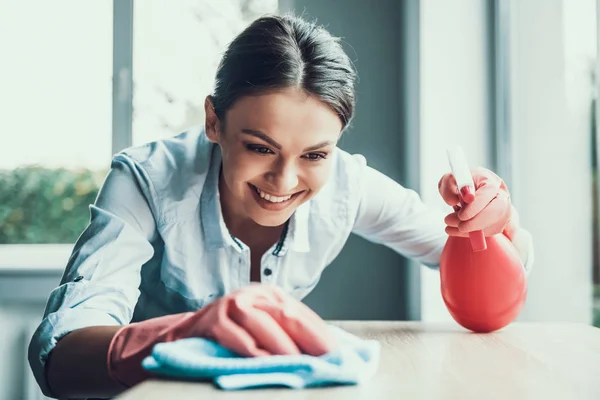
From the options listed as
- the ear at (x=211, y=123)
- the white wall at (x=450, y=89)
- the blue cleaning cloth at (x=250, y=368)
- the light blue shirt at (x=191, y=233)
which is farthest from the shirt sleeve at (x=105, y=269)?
the white wall at (x=450, y=89)

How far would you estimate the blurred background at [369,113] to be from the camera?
1.58 meters

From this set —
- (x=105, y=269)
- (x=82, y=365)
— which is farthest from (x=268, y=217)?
(x=82, y=365)

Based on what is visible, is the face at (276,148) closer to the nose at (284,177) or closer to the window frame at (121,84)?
the nose at (284,177)

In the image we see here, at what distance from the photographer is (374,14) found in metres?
2.10

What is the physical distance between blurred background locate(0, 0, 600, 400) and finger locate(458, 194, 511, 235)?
413 millimetres

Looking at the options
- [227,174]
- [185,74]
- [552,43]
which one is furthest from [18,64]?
[552,43]

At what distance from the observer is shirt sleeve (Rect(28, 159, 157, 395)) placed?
2.94ft

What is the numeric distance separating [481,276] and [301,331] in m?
0.43

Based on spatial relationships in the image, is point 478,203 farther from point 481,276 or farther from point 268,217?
point 268,217

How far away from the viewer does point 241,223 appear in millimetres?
1341

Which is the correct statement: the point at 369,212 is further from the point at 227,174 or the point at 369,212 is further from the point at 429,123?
the point at 429,123

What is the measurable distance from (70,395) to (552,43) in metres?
1.33

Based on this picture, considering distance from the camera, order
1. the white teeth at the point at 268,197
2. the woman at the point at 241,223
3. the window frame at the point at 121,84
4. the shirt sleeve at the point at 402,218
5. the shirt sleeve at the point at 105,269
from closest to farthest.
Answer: the woman at the point at 241,223 → the shirt sleeve at the point at 105,269 → the white teeth at the point at 268,197 → the shirt sleeve at the point at 402,218 → the window frame at the point at 121,84

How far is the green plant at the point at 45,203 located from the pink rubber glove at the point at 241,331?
5.78 feet
